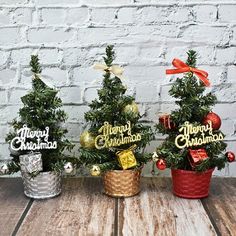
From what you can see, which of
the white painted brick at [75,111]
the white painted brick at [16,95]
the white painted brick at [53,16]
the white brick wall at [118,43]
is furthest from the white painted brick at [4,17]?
the white painted brick at [75,111]

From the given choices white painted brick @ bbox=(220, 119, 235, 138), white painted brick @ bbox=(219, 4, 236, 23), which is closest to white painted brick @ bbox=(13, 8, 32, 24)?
white painted brick @ bbox=(219, 4, 236, 23)

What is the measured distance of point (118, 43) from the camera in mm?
1566

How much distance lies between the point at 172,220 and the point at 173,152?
8.8 inches

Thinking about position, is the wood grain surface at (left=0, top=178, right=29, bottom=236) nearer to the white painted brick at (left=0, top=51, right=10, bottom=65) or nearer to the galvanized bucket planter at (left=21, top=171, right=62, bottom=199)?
the galvanized bucket planter at (left=21, top=171, right=62, bottom=199)

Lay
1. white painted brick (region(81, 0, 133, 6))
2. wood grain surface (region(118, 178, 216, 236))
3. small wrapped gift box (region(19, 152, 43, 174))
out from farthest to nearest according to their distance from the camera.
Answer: white painted brick (region(81, 0, 133, 6))
small wrapped gift box (region(19, 152, 43, 174))
wood grain surface (region(118, 178, 216, 236))

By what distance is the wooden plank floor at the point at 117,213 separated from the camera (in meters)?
1.11

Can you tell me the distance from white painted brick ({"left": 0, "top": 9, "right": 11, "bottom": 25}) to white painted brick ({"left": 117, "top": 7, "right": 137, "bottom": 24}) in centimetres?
Answer: 37

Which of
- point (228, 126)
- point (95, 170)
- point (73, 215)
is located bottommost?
point (73, 215)

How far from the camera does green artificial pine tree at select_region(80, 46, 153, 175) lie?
131cm

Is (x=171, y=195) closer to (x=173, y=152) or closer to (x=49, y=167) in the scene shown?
(x=173, y=152)

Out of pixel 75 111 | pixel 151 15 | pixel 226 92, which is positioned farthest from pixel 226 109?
pixel 75 111

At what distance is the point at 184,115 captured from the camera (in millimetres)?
1303

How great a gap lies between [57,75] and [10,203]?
49 centimetres

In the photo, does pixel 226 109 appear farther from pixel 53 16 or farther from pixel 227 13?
pixel 53 16
